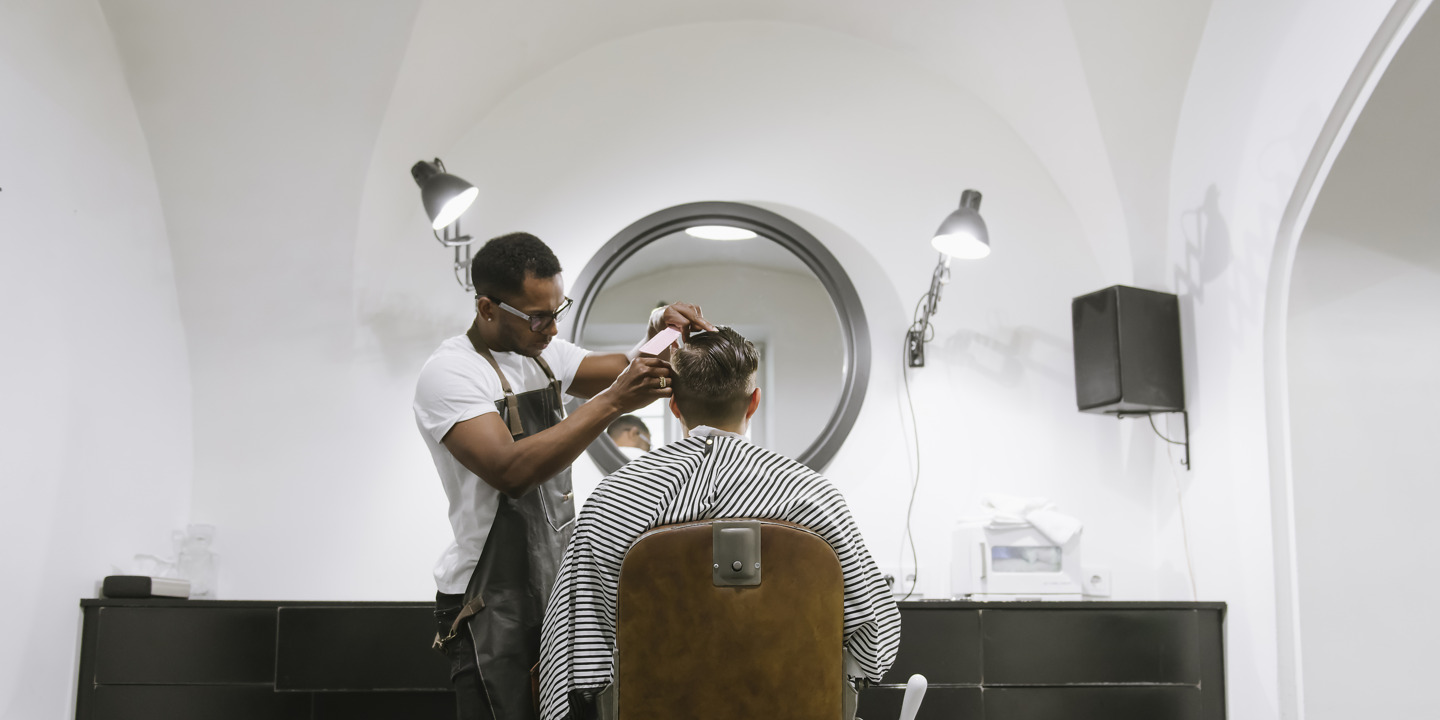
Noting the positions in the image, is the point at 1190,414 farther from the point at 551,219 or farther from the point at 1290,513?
the point at 551,219

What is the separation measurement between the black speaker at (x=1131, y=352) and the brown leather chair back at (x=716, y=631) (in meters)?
1.78

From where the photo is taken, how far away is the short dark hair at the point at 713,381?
1.69m

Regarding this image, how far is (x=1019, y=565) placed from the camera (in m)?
2.90

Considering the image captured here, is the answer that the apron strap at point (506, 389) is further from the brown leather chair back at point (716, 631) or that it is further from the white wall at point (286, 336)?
the white wall at point (286, 336)

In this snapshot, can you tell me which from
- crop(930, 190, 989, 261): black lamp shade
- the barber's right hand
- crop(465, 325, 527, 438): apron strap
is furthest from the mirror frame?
the barber's right hand

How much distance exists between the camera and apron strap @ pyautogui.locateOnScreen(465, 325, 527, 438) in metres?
1.91

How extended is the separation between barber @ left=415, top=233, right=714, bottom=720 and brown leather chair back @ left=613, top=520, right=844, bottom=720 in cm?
36

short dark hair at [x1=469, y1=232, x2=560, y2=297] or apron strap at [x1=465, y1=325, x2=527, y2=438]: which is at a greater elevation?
short dark hair at [x1=469, y1=232, x2=560, y2=297]

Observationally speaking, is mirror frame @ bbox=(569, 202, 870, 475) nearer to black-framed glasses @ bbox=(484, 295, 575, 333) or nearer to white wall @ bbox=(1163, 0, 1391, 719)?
white wall @ bbox=(1163, 0, 1391, 719)

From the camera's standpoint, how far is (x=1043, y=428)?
127 inches

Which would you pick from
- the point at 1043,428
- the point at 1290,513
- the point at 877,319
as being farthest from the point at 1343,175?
the point at 877,319

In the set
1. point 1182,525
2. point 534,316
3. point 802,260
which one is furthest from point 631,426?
point 1182,525

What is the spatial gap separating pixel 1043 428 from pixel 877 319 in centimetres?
60

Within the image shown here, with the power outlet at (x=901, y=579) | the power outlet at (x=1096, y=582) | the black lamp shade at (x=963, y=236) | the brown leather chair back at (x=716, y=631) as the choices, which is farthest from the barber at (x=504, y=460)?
the power outlet at (x=1096, y=582)
